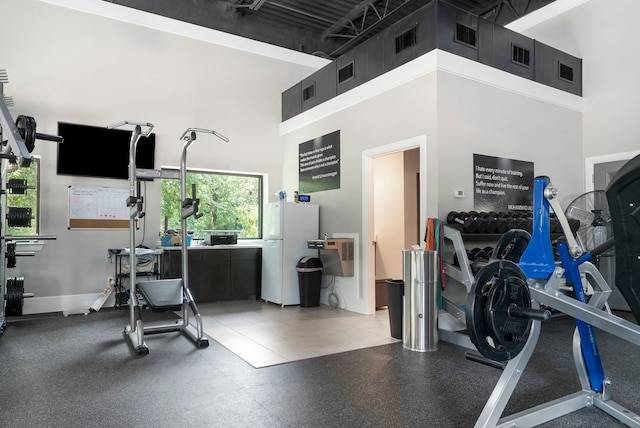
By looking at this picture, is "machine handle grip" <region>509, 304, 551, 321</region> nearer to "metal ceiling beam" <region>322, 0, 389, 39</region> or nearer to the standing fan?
the standing fan

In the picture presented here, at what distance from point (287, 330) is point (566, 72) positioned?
5322mm

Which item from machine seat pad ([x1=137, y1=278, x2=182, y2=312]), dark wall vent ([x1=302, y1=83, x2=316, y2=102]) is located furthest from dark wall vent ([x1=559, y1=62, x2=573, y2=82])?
machine seat pad ([x1=137, y1=278, x2=182, y2=312])

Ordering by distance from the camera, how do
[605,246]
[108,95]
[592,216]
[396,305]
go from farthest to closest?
[108,95] < [592,216] < [396,305] < [605,246]

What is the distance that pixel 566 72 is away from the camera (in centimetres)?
620

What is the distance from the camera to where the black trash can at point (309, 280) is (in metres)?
6.40

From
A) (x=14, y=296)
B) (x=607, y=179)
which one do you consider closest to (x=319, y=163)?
(x=607, y=179)

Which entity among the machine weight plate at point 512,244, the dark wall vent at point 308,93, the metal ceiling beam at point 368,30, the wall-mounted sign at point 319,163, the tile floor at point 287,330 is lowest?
the tile floor at point 287,330

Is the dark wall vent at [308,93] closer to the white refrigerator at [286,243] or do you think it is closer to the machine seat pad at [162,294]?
the white refrigerator at [286,243]

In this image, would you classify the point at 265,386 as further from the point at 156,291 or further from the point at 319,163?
the point at 319,163

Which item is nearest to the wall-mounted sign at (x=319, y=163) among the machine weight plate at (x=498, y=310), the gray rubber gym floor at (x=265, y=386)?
the gray rubber gym floor at (x=265, y=386)

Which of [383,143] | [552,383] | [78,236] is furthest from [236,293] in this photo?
[552,383]

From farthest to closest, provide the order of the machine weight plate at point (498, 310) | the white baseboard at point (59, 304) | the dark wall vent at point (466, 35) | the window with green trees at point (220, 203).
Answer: the window with green trees at point (220, 203)
the white baseboard at point (59, 304)
the dark wall vent at point (466, 35)
the machine weight plate at point (498, 310)

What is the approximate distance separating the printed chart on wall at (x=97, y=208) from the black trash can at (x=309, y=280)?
272 centimetres

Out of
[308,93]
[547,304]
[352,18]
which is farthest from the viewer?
[352,18]
